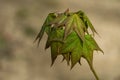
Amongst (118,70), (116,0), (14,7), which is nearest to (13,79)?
(118,70)

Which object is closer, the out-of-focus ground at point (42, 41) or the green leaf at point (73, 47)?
the green leaf at point (73, 47)

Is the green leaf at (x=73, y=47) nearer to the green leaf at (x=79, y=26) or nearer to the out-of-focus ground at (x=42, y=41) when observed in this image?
the green leaf at (x=79, y=26)

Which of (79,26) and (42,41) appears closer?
(79,26)

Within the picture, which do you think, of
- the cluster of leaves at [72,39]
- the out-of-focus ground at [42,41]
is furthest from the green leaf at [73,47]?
the out-of-focus ground at [42,41]

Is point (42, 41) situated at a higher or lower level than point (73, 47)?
lower

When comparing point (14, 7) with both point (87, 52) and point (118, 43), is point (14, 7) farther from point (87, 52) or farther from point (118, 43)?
point (87, 52)

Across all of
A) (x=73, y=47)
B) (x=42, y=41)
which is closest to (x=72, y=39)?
(x=73, y=47)

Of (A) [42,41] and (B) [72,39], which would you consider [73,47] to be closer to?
(B) [72,39]

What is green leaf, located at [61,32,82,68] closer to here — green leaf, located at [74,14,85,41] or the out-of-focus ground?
green leaf, located at [74,14,85,41]
